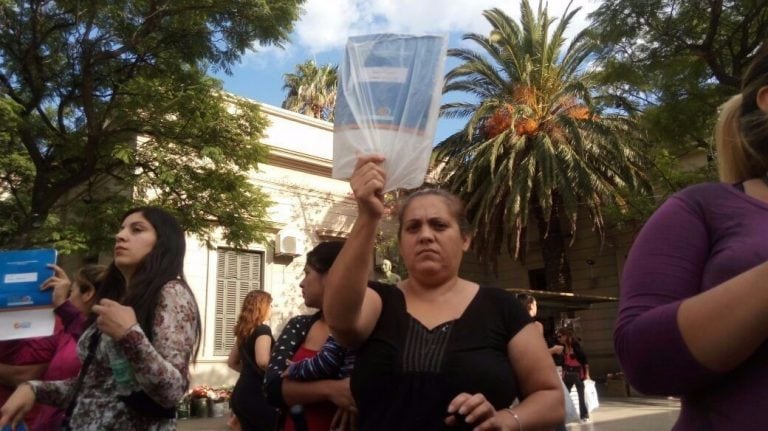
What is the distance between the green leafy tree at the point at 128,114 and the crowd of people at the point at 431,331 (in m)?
8.03

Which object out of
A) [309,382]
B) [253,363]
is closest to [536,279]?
[253,363]

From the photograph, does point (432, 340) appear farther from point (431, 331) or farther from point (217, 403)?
point (217, 403)

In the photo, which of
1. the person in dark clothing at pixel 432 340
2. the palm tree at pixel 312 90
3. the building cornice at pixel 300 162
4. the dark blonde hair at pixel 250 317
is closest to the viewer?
the person in dark clothing at pixel 432 340

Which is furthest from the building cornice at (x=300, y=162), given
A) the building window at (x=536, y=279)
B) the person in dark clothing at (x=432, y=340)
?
the person in dark clothing at (x=432, y=340)

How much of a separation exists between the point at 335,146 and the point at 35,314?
2391 millimetres

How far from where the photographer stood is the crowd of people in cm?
122

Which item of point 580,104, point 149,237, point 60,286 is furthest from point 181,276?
point 580,104

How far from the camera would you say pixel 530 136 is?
1870cm

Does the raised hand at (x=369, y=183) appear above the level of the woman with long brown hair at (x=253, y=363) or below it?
above

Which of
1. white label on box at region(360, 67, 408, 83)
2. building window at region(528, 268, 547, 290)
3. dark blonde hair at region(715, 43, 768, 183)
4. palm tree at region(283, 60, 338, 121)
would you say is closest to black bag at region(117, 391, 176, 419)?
white label on box at region(360, 67, 408, 83)

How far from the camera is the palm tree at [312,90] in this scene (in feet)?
113

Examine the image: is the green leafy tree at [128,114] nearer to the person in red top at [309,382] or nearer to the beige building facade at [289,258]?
the beige building facade at [289,258]

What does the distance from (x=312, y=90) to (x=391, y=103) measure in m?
33.6

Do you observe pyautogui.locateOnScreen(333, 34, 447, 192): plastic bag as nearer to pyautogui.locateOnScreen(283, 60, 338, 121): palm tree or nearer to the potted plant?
the potted plant
